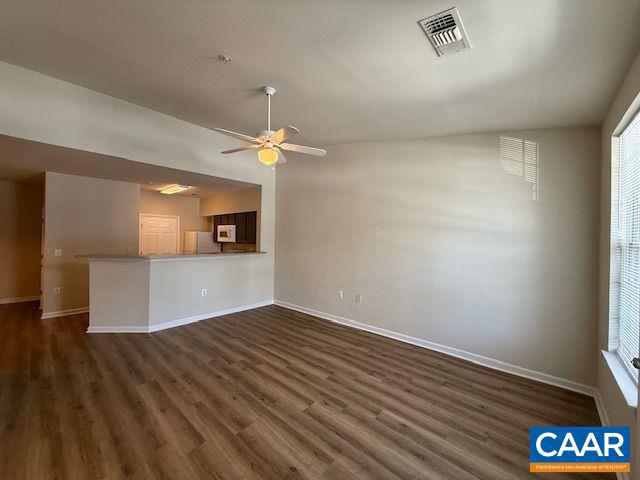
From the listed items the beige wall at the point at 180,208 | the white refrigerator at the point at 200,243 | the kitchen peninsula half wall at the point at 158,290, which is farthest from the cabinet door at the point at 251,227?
the beige wall at the point at 180,208

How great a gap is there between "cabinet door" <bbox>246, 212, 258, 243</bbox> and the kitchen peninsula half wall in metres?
0.73

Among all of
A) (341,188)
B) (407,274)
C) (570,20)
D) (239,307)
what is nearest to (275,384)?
(407,274)

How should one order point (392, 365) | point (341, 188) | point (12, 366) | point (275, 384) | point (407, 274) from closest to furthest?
1. point (275, 384)
2. point (12, 366)
3. point (392, 365)
4. point (407, 274)
5. point (341, 188)

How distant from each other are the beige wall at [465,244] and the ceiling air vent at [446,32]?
1.57m

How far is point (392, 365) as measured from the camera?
299cm

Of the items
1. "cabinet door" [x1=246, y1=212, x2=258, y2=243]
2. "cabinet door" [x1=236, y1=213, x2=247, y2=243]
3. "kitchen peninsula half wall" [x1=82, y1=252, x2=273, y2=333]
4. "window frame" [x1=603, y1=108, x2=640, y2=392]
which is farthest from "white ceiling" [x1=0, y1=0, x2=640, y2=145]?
"cabinet door" [x1=236, y1=213, x2=247, y2=243]

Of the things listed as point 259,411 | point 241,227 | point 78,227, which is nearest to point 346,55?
point 259,411

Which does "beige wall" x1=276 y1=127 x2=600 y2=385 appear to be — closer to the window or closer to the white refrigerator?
the window

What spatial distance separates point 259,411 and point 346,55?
292 cm

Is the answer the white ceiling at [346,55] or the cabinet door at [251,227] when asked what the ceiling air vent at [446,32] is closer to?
the white ceiling at [346,55]

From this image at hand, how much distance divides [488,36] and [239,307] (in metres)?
4.87

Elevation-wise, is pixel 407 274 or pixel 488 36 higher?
pixel 488 36

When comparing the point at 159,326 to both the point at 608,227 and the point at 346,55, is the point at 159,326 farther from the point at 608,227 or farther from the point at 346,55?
the point at 608,227

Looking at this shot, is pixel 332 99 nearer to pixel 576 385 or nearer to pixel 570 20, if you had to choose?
pixel 570 20
